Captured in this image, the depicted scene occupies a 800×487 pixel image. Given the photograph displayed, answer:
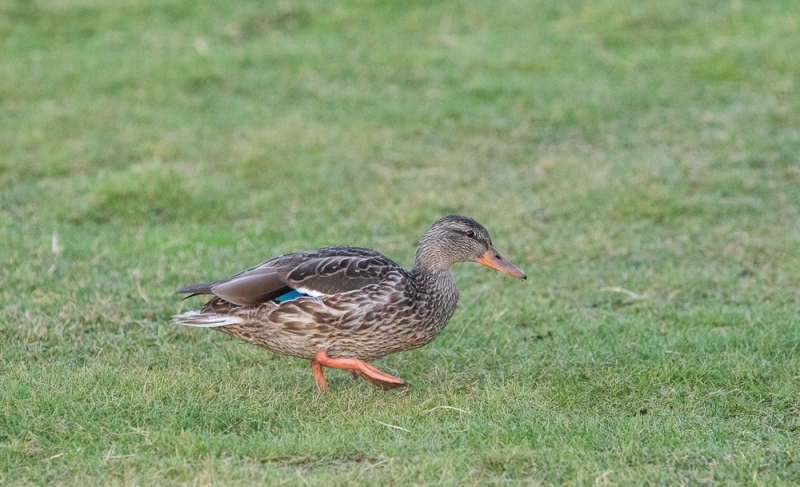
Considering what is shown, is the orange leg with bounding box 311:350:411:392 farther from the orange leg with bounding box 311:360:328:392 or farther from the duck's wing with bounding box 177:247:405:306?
the duck's wing with bounding box 177:247:405:306

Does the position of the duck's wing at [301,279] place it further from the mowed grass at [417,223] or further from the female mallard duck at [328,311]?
the mowed grass at [417,223]

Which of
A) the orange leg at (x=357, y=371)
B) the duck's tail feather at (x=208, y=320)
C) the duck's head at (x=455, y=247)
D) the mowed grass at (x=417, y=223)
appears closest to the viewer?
the mowed grass at (x=417, y=223)

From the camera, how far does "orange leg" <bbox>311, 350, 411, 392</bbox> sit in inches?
206

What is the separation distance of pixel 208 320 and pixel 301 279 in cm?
52

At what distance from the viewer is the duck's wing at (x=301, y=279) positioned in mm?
5332

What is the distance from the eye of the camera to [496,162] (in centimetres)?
1030

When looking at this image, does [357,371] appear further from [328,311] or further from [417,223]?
[417,223]

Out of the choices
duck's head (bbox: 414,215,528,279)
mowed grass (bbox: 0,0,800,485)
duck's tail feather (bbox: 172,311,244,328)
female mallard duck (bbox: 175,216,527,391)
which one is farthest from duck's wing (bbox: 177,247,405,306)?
mowed grass (bbox: 0,0,800,485)

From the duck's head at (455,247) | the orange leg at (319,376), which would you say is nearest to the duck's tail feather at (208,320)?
the orange leg at (319,376)

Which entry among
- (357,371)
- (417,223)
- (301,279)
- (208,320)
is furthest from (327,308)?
(417,223)

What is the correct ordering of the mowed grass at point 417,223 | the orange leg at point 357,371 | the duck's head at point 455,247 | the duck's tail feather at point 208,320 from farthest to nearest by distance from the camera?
the duck's head at point 455,247 → the duck's tail feather at point 208,320 → the orange leg at point 357,371 → the mowed grass at point 417,223

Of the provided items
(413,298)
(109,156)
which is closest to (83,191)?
(109,156)

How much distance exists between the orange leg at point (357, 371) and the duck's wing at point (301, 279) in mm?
344

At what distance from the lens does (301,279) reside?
5387 mm
